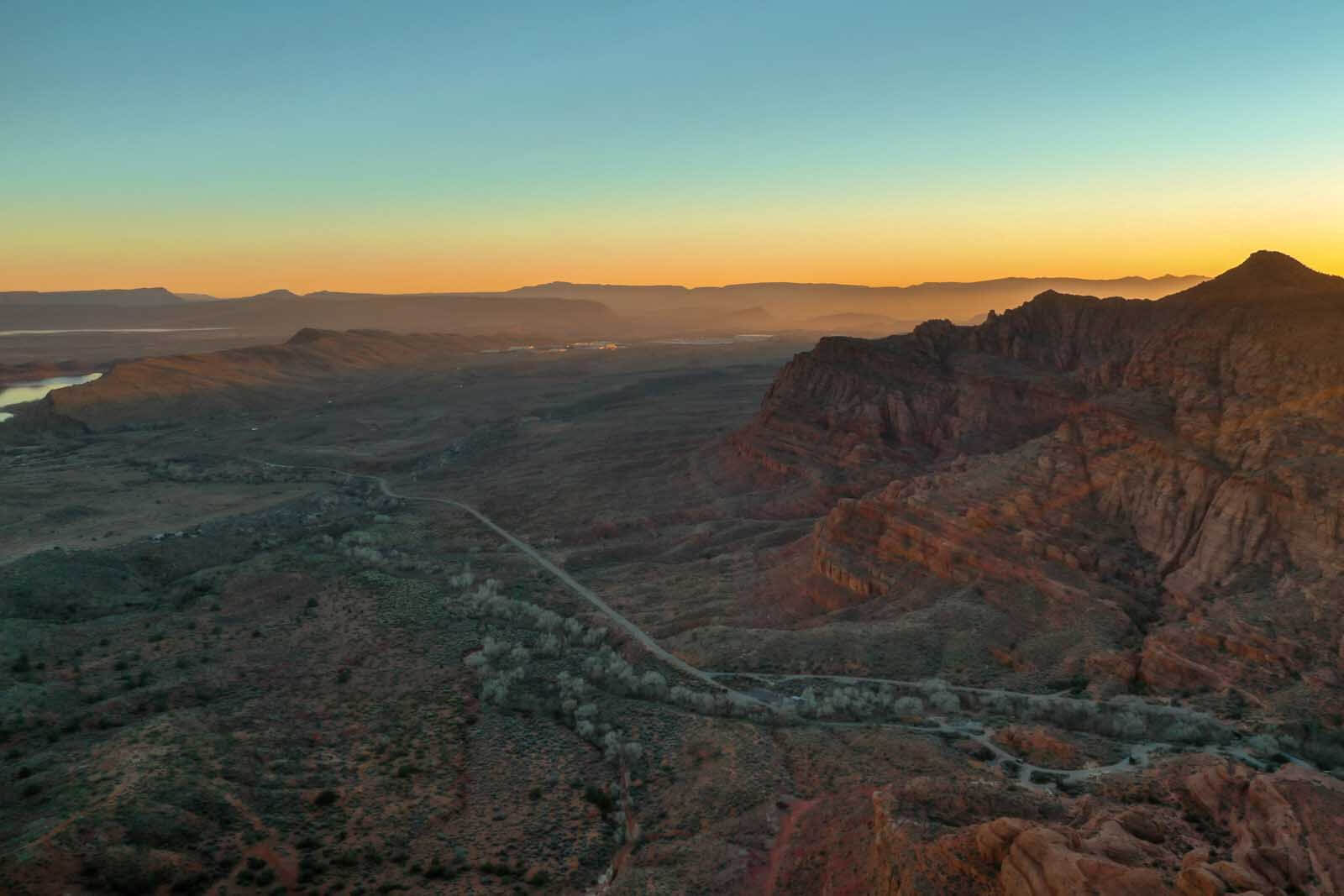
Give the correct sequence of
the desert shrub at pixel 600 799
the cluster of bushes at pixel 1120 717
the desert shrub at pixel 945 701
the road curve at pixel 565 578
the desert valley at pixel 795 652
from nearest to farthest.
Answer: the desert valley at pixel 795 652 → the desert shrub at pixel 600 799 → the cluster of bushes at pixel 1120 717 → the desert shrub at pixel 945 701 → the road curve at pixel 565 578

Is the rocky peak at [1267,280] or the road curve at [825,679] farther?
the rocky peak at [1267,280]

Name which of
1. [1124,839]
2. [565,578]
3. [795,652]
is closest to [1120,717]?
[795,652]

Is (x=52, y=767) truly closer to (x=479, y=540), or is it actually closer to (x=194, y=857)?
(x=194, y=857)

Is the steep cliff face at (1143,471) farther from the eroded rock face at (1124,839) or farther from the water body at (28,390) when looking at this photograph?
the water body at (28,390)

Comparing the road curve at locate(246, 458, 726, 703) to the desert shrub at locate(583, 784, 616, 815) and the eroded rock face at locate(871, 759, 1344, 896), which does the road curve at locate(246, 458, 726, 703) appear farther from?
the eroded rock face at locate(871, 759, 1344, 896)

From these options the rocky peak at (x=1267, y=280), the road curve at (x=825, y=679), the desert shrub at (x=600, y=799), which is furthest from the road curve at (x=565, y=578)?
the rocky peak at (x=1267, y=280)

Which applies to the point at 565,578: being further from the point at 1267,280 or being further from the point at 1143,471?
the point at 1267,280
